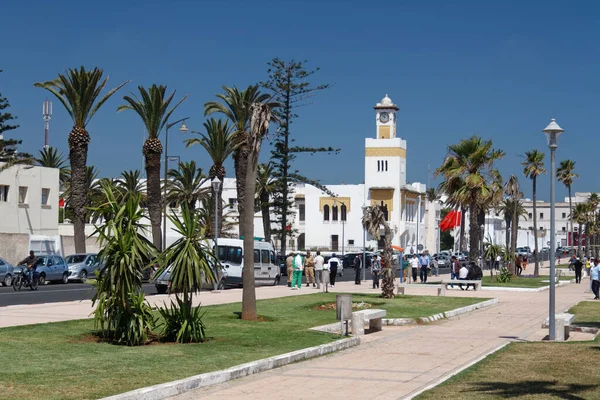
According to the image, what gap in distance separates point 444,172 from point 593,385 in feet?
126

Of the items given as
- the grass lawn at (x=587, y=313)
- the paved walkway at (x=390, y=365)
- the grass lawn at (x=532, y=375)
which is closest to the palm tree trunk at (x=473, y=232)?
the grass lawn at (x=587, y=313)

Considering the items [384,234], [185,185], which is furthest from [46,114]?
[384,234]

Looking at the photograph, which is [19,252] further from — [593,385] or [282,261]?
[593,385]

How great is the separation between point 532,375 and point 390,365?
2.49m

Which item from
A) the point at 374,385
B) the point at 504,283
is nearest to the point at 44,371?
the point at 374,385

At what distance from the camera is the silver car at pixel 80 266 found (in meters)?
44.2

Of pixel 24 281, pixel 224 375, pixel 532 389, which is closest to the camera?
pixel 532 389

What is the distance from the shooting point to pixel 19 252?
5166cm

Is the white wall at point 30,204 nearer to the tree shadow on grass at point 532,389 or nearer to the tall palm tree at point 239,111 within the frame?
the tall palm tree at point 239,111

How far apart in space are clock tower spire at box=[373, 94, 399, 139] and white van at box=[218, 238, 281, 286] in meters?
76.0

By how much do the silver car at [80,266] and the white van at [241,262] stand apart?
8117 mm

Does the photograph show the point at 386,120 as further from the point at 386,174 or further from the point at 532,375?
the point at 532,375

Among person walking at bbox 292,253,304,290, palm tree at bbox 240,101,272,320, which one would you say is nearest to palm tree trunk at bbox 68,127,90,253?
person walking at bbox 292,253,304,290

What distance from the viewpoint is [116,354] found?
46.3ft
